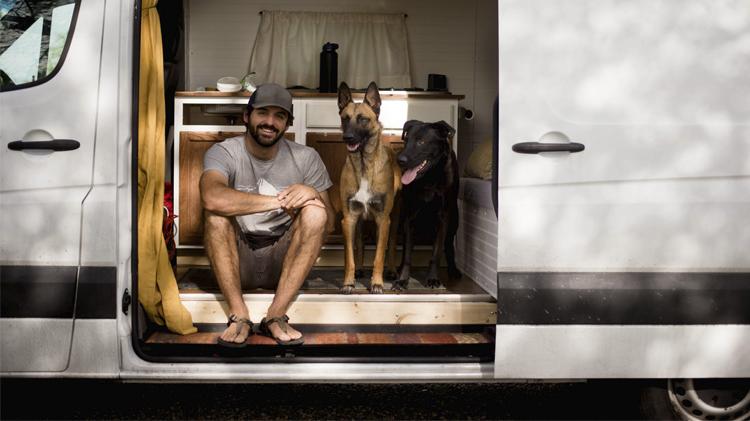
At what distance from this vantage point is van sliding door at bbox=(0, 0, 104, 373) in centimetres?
295

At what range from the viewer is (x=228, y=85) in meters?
5.91

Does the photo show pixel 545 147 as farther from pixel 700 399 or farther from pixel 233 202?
pixel 233 202

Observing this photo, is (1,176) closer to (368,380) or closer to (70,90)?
(70,90)

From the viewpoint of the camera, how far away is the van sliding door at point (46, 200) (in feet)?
9.69

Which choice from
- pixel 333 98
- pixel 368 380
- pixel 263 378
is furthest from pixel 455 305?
pixel 333 98

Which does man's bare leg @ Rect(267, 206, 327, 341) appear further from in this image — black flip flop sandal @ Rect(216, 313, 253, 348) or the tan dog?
the tan dog

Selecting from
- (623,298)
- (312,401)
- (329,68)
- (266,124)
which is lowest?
(312,401)

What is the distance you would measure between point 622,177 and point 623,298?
0.45 m

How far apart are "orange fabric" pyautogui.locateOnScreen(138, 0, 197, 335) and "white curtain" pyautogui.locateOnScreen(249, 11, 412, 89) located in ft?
10.2

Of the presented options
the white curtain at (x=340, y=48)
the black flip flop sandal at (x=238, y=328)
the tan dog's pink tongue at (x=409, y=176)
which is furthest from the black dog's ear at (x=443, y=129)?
the white curtain at (x=340, y=48)

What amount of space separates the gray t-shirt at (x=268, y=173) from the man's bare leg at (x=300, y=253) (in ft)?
0.93

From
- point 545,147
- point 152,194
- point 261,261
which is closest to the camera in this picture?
point 545,147

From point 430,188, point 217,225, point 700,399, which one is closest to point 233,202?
point 217,225

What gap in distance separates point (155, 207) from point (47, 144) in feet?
2.00
